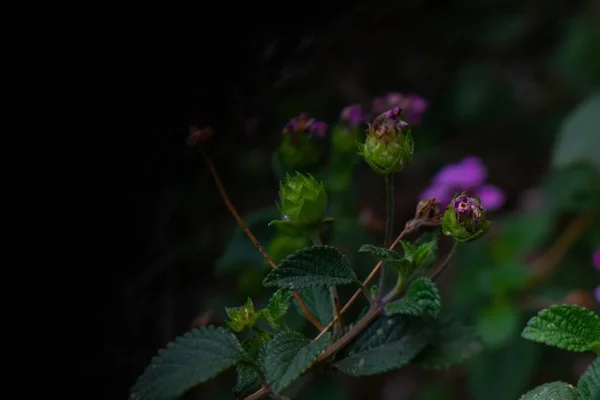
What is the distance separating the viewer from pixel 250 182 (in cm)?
131

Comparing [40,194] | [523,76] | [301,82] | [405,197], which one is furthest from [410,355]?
[523,76]

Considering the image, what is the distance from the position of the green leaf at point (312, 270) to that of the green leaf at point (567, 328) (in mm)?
180

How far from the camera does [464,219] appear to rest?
26.5 inches

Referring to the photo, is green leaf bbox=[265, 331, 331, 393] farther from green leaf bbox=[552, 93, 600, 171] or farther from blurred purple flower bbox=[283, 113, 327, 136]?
green leaf bbox=[552, 93, 600, 171]

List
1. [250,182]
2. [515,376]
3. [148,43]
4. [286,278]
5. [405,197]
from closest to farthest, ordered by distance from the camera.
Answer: [286,278], [148,43], [515,376], [250,182], [405,197]

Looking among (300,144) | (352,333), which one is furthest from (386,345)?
(300,144)

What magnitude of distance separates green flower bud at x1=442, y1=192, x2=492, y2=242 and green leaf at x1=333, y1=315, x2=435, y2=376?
0.12 metres

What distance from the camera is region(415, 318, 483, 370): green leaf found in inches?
29.8

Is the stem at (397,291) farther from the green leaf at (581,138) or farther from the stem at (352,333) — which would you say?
the green leaf at (581,138)

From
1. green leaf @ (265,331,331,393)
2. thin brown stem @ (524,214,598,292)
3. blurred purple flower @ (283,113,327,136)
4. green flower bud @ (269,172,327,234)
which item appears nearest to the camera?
green leaf @ (265,331,331,393)

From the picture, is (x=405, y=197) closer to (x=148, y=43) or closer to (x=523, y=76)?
(x=523, y=76)

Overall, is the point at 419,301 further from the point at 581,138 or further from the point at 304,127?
the point at 581,138

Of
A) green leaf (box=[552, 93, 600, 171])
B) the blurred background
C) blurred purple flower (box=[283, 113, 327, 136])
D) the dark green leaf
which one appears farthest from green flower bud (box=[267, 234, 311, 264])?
green leaf (box=[552, 93, 600, 171])

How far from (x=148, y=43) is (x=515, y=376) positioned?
79cm
